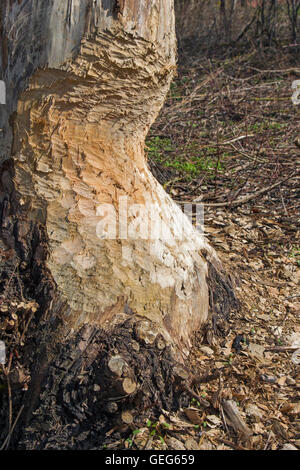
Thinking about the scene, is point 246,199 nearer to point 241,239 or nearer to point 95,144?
point 241,239

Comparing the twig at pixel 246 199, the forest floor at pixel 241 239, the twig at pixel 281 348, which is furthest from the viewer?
the twig at pixel 246 199

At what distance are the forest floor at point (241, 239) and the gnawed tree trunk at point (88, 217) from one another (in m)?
0.12

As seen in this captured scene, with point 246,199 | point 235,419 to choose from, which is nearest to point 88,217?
point 235,419

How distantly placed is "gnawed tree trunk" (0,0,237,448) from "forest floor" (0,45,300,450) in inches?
4.8

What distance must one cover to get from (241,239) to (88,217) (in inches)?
63.4

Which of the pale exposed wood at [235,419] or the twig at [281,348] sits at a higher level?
the twig at [281,348]

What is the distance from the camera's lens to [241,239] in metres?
3.46

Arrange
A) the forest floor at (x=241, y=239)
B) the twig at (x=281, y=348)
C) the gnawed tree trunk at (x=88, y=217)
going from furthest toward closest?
the twig at (x=281, y=348)
the forest floor at (x=241, y=239)
the gnawed tree trunk at (x=88, y=217)

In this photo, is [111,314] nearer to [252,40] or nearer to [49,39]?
[49,39]

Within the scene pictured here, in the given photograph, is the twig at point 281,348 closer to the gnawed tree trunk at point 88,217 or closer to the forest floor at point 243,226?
the forest floor at point 243,226

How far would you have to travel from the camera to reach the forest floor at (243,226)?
204 centimetres

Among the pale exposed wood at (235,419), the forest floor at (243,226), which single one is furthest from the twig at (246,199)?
the pale exposed wood at (235,419)
